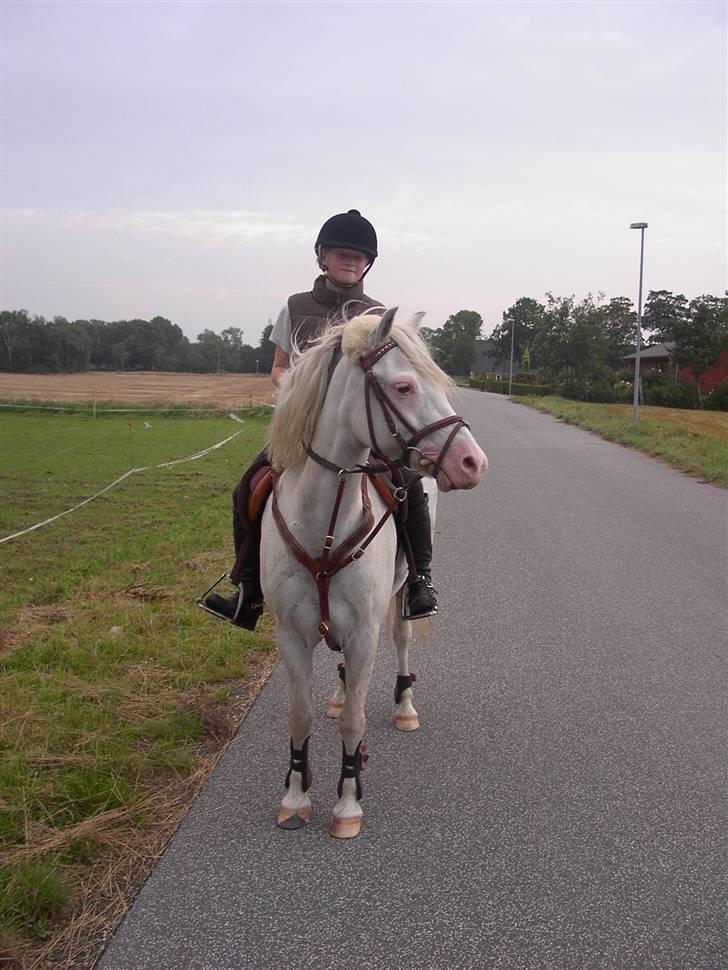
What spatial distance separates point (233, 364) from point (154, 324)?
41.9 feet

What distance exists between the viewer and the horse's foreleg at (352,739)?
10.5 ft

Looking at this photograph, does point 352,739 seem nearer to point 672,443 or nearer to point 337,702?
point 337,702

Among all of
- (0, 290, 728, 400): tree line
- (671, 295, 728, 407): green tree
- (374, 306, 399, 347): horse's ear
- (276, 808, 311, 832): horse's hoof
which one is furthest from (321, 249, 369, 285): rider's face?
(671, 295, 728, 407): green tree

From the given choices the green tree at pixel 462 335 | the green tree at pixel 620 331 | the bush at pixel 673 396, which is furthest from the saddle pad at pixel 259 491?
the green tree at pixel 620 331

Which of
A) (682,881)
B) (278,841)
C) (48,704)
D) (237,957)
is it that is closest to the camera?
(237,957)

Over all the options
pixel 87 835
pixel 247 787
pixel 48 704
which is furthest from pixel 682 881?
pixel 48 704

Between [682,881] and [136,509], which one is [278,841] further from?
[136,509]

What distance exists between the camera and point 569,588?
276 inches

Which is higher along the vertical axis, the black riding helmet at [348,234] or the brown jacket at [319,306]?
the black riding helmet at [348,234]

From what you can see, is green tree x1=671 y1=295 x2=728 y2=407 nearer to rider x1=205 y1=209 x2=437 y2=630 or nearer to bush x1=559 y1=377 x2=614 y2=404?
bush x1=559 y1=377 x2=614 y2=404

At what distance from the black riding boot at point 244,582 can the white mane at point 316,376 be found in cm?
65

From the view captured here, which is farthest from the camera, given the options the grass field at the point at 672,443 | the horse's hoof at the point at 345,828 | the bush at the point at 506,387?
the bush at the point at 506,387

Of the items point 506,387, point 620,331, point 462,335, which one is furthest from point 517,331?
point 506,387

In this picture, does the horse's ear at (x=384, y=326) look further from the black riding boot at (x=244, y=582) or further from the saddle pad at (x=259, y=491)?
the black riding boot at (x=244, y=582)
